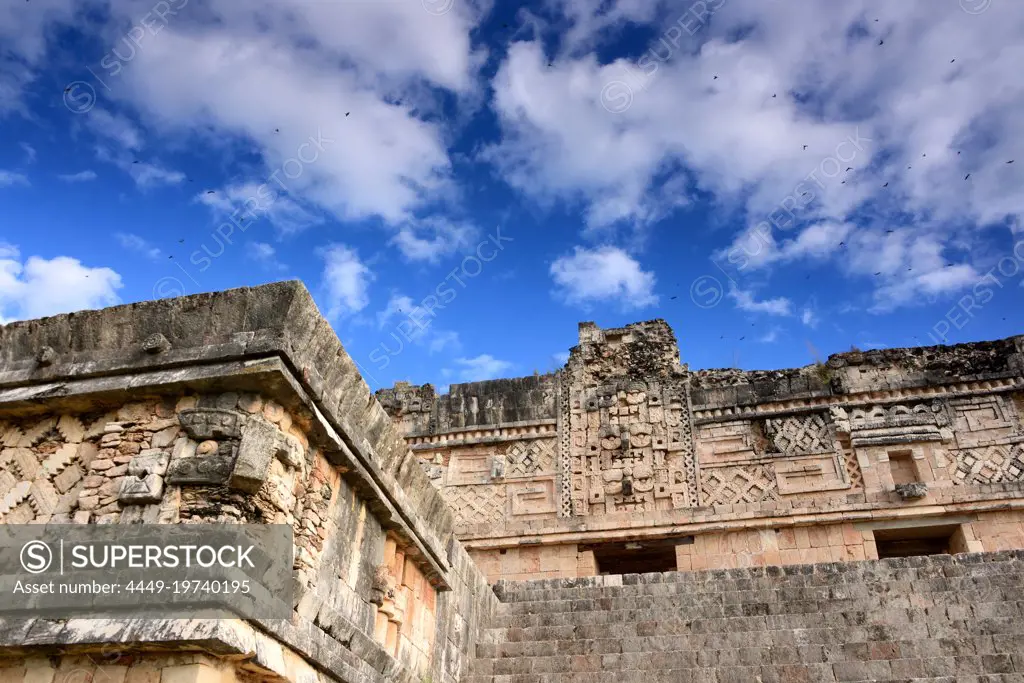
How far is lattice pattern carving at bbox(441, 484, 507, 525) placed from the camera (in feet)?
40.3

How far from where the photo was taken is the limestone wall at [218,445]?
12.8 feet

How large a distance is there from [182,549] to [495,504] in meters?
8.92

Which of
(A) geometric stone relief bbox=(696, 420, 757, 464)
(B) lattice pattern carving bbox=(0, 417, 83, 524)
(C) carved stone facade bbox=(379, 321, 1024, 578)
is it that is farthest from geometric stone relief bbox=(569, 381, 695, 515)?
(B) lattice pattern carving bbox=(0, 417, 83, 524)

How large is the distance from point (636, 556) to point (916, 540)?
3.98 metres

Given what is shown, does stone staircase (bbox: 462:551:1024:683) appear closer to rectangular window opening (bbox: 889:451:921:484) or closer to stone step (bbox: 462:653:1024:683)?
stone step (bbox: 462:653:1024:683)

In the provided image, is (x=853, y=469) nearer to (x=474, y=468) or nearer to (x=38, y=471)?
(x=474, y=468)

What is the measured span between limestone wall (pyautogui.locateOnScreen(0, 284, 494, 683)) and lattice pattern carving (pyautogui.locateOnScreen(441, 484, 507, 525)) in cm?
727

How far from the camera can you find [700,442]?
12.2 meters

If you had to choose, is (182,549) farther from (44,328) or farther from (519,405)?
(519,405)

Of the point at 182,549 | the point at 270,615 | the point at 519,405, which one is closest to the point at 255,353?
the point at 182,549

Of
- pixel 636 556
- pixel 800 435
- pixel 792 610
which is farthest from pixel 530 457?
pixel 792 610

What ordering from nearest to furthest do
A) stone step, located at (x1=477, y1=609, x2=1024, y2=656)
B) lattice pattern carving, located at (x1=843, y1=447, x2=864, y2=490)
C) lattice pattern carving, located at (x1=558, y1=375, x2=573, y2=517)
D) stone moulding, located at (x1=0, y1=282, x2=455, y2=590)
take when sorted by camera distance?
stone moulding, located at (x1=0, y1=282, x2=455, y2=590) → stone step, located at (x1=477, y1=609, x2=1024, y2=656) → lattice pattern carving, located at (x1=843, y1=447, x2=864, y2=490) → lattice pattern carving, located at (x1=558, y1=375, x2=573, y2=517)

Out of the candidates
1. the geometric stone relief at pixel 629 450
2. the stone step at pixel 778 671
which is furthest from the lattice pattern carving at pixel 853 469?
the stone step at pixel 778 671

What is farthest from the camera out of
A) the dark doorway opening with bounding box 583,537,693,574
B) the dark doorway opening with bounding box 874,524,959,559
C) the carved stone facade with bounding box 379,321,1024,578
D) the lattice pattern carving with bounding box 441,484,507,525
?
the lattice pattern carving with bounding box 441,484,507,525
